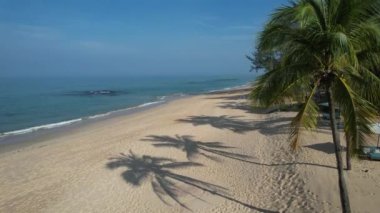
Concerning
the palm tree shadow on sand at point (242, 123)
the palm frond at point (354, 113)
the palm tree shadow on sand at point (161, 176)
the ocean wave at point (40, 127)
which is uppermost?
the palm frond at point (354, 113)

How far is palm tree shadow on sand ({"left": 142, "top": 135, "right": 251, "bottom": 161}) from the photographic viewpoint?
1394 cm

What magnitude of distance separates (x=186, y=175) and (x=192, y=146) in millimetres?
3790

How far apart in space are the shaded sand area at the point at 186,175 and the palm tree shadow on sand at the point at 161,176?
1.1 inches

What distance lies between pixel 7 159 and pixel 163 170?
826 centimetres

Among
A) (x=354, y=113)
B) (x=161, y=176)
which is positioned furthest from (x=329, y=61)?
(x=161, y=176)

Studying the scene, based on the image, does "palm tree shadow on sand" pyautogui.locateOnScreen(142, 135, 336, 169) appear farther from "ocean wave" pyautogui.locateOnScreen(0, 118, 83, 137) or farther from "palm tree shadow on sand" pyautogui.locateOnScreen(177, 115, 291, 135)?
"ocean wave" pyautogui.locateOnScreen(0, 118, 83, 137)

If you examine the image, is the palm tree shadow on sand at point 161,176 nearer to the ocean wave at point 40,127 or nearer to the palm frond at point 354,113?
the palm frond at point 354,113

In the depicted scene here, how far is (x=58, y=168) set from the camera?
13852 mm

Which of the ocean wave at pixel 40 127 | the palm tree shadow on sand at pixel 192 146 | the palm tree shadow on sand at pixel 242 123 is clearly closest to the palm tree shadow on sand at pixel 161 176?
the palm tree shadow on sand at pixel 192 146

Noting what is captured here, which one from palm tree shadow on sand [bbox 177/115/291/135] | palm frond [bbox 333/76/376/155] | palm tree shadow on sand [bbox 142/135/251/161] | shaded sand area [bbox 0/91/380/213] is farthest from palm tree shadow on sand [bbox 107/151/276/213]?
palm tree shadow on sand [bbox 177/115/291/135]

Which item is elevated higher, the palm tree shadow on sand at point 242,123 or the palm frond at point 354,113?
the palm frond at point 354,113

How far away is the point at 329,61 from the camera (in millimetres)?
6801

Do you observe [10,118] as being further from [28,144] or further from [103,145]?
[103,145]

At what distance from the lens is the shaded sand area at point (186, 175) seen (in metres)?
9.47
